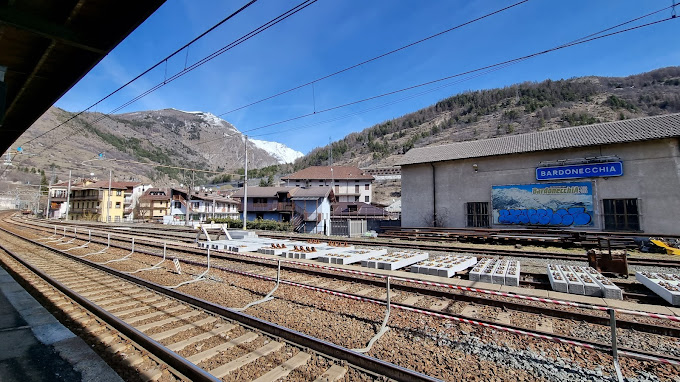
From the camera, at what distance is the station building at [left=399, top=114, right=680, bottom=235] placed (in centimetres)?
2011

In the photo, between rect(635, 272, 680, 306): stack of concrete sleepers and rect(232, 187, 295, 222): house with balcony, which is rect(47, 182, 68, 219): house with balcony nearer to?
rect(232, 187, 295, 222): house with balcony

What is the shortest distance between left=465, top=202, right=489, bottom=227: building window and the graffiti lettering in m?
1.17

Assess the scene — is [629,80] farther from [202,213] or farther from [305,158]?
[202,213]

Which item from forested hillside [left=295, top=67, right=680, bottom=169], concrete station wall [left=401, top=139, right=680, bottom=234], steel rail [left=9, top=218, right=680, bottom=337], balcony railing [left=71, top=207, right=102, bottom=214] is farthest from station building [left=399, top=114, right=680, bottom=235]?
forested hillside [left=295, top=67, right=680, bottom=169]

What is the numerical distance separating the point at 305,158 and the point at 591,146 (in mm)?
162936

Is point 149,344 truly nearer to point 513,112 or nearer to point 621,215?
point 621,215

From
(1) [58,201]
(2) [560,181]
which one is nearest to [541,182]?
(2) [560,181]

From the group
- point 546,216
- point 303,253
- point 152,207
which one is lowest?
point 303,253

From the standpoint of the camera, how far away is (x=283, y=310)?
7055 mm

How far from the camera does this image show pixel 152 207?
235 feet

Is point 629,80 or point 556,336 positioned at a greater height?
point 629,80

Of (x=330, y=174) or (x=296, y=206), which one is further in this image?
(x=330, y=174)

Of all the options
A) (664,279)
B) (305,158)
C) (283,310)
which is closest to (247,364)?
(283,310)

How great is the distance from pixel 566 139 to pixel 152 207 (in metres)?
78.1
